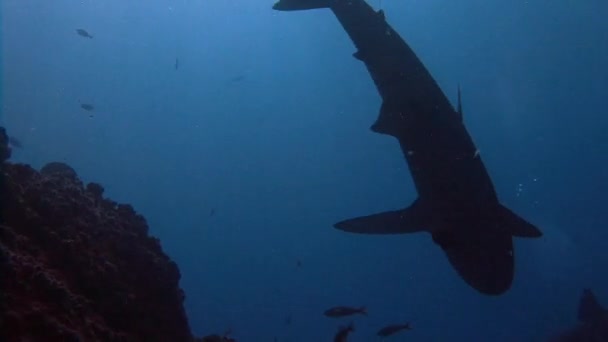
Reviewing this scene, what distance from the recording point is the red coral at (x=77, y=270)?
5363mm

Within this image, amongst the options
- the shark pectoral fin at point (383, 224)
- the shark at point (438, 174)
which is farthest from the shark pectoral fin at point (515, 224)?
the shark pectoral fin at point (383, 224)

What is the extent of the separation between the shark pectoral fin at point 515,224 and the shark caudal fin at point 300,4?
3.16m

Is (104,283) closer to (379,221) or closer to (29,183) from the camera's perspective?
(29,183)

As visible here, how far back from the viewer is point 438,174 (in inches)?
211

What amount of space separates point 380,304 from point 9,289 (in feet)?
333

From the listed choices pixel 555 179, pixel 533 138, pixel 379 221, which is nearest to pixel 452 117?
pixel 379 221

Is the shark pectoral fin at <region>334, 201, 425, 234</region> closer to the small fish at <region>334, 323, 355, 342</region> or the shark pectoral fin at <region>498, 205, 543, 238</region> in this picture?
the shark pectoral fin at <region>498, 205, 543, 238</region>

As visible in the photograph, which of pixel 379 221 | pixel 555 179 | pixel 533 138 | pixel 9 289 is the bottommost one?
pixel 9 289

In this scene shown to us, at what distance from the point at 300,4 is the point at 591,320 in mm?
20496

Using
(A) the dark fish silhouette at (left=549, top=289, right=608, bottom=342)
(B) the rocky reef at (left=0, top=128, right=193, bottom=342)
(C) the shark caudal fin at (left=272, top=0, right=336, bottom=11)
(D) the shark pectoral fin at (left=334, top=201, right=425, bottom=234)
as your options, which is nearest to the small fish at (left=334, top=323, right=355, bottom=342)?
(B) the rocky reef at (left=0, top=128, right=193, bottom=342)

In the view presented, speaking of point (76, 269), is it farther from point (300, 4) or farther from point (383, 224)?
point (300, 4)

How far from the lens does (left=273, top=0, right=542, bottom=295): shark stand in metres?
5.14

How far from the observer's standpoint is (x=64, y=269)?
6.64m

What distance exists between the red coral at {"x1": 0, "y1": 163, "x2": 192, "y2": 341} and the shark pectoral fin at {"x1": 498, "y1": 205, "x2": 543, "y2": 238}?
4.41 meters
